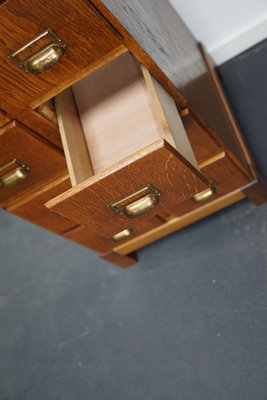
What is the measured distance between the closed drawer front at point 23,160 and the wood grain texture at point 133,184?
194mm

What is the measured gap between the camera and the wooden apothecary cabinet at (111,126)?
2.22 feet

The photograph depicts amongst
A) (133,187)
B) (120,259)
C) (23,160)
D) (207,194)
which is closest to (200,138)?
(207,194)

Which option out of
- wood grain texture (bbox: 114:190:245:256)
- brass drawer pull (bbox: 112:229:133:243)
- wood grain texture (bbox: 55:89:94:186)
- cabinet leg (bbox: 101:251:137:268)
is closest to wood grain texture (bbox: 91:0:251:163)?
wood grain texture (bbox: 114:190:245:256)

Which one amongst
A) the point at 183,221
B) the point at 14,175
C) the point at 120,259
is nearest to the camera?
the point at 14,175

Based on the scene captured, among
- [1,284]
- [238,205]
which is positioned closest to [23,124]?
[238,205]

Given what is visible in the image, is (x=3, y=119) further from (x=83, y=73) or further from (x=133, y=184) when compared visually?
(x=133, y=184)

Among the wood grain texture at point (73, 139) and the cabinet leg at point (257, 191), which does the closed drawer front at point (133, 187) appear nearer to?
the wood grain texture at point (73, 139)

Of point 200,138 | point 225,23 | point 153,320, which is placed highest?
point 225,23

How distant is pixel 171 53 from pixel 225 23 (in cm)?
50

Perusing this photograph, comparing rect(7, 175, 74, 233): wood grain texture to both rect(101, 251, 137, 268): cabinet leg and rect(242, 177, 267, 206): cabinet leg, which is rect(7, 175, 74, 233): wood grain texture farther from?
rect(242, 177, 267, 206): cabinet leg

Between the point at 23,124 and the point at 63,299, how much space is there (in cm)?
73

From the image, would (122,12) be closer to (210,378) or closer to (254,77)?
(254,77)

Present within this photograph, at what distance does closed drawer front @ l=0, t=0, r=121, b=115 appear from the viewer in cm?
64

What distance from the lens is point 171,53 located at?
0.93 meters
